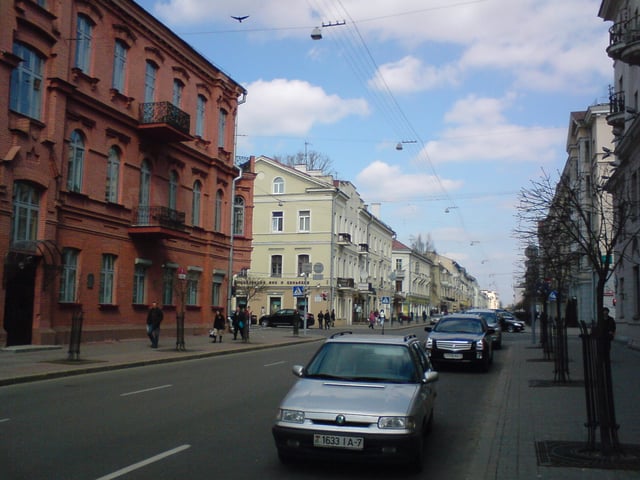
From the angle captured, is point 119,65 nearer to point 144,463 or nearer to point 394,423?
point 144,463

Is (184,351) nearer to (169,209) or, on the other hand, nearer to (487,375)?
(169,209)

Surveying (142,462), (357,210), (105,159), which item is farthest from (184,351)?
(357,210)

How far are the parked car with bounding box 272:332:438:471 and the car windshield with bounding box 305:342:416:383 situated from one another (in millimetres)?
12

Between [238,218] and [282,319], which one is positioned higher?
[238,218]

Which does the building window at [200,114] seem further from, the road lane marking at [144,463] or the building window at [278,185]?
the building window at [278,185]

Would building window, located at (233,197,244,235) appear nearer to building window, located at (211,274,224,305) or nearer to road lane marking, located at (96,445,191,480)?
building window, located at (211,274,224,305)

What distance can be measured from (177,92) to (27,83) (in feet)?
35.9

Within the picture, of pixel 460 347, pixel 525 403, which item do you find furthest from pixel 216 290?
pixel 525 403

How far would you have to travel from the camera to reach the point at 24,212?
71.4 ft

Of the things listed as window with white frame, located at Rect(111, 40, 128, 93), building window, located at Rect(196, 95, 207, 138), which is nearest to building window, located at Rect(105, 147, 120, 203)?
window with white frame, located at Rect(111, 40, 128, 93)

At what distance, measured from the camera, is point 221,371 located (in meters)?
18.1

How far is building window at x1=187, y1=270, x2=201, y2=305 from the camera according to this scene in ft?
111

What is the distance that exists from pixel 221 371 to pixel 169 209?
1277cm

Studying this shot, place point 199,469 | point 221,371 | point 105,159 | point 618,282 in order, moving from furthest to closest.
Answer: point 618,282
point 105,159
point 221,371
point 199,469
